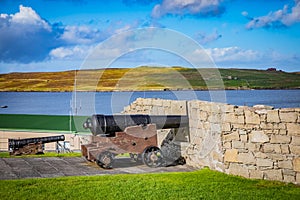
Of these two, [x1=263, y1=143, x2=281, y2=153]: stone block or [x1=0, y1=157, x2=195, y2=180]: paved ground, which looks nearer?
[x1=263, y1=143, x2=281, y2=153]: stone block

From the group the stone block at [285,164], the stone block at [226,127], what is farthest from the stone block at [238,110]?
the stone block at [285,164]

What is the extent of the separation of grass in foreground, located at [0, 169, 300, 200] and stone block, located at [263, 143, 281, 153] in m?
0.64

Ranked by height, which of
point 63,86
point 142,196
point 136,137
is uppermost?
point 63,86

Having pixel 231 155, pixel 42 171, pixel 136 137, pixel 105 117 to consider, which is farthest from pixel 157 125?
pixel 42 171

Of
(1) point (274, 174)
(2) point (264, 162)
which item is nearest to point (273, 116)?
(2) point (264, 162)

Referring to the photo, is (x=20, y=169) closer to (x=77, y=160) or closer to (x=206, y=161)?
(x=77, y=160)

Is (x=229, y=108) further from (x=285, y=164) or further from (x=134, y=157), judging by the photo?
(x=134, y=157)

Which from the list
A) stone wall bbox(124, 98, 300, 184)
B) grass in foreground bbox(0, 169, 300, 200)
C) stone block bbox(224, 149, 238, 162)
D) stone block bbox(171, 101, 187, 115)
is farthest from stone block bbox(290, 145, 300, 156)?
stone block bbox(171, 101, 187, 115)

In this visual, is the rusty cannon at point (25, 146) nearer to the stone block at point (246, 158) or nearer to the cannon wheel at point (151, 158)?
the cannon wheel at point (151, 158)

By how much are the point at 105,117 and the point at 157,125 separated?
1.42 metres

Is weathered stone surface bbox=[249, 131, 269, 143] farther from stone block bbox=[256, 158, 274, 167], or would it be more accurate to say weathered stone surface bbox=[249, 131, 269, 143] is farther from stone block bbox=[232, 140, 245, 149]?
stone block bbox=[256, 158, 274, 167]

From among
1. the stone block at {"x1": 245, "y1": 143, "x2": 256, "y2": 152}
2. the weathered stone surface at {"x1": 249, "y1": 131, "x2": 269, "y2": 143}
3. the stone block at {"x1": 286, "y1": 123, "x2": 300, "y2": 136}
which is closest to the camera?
the stone block at {"x1": 286, "y1": 123, "x2": 300, "y2": 136}

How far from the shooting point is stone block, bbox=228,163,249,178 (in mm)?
8578

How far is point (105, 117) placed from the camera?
973cm
